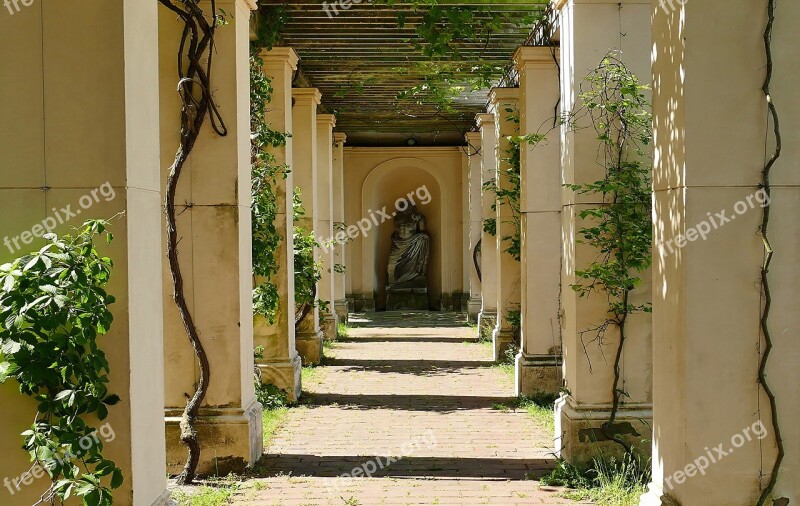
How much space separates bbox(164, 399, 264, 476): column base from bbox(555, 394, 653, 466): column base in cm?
246

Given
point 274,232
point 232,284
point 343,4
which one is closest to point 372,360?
point 274,232

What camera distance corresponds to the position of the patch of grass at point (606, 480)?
5.65 m

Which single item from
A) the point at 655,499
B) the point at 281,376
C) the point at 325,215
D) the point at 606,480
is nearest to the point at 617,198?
the point at 606,480

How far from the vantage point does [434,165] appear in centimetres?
2217

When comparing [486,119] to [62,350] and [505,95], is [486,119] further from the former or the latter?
[62,350]

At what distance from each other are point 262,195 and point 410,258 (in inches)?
568

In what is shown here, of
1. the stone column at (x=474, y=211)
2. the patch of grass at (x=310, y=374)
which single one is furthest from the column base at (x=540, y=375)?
the stone column at (x=474, y=211)

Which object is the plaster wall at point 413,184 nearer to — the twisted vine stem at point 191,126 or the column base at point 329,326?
the column base at point 329,326

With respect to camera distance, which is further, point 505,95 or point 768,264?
point 505,95

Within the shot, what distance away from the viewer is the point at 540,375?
9.71m

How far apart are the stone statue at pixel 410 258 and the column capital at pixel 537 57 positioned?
13492 millimetres

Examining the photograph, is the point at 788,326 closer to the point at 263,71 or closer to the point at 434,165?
the point at 263,71

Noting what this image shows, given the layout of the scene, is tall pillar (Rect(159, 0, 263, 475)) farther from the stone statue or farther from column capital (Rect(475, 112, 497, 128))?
the stone statue

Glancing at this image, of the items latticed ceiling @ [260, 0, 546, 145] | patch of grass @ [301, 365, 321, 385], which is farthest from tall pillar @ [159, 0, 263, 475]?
patch of grass @ [301, 365, 321, 385]
